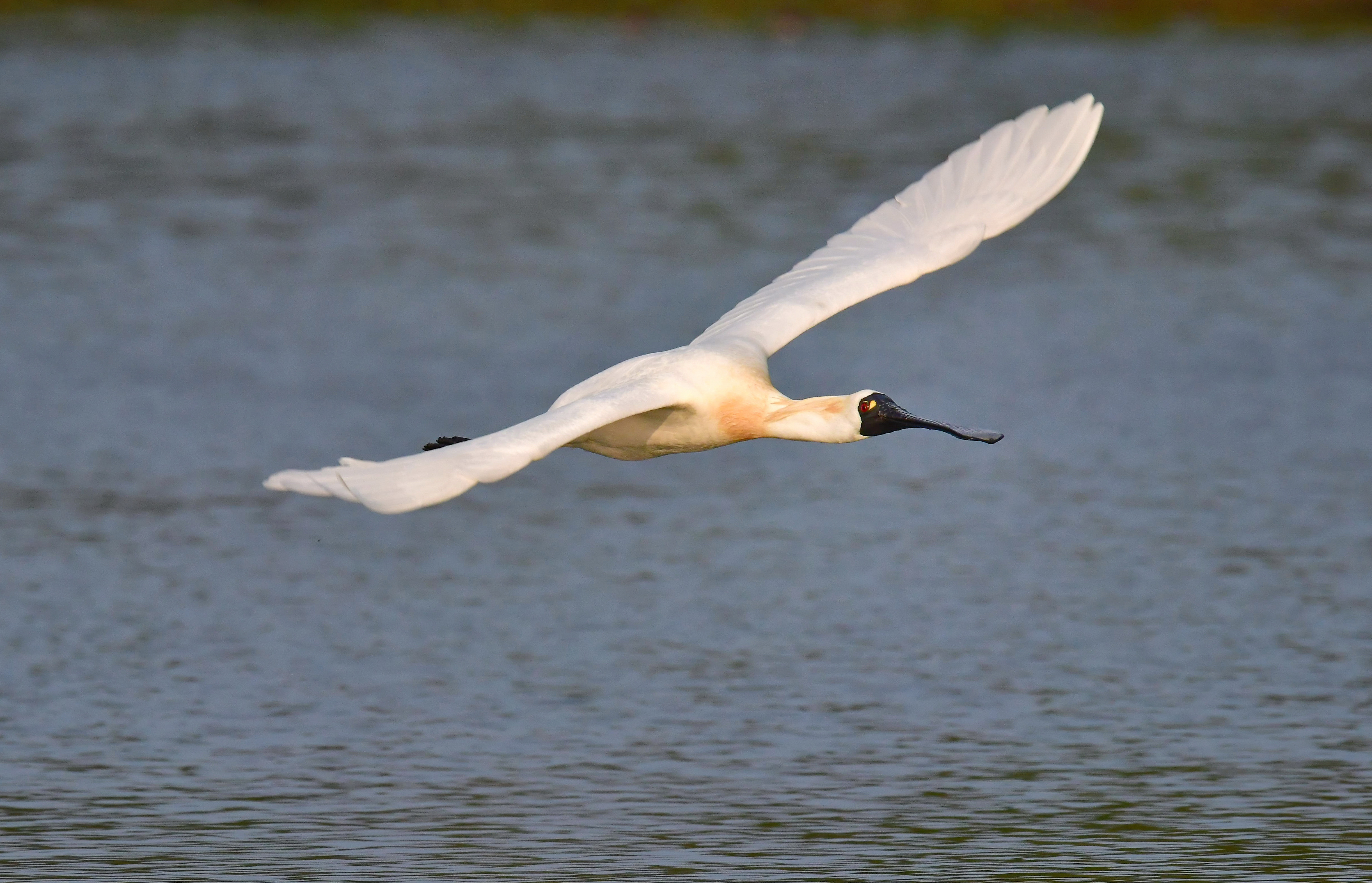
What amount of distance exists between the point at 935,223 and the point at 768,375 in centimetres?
133

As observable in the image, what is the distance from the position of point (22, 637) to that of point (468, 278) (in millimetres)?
12084

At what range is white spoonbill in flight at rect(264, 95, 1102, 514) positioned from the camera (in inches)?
363

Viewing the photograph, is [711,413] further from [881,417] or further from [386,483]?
[386,483]

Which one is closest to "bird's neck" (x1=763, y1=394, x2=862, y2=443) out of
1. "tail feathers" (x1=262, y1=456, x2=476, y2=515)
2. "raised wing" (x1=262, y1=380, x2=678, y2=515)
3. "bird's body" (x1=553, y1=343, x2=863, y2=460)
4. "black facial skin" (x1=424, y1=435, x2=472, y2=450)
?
"bird's body" (x1=553, y1=343, x2=863, y2=460)

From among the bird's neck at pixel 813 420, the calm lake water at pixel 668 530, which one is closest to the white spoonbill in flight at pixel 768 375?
the bird's neck at pixel 813 420

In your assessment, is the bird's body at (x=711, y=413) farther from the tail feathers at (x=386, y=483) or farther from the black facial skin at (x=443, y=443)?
the tail feathers at (x=386, y=483)

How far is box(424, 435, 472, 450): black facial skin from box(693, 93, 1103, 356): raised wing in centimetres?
167

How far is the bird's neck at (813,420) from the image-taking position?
1141cm

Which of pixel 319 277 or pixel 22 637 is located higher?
pixel 319 277

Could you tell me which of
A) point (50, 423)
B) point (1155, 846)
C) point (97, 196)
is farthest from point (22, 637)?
point (97, 196)

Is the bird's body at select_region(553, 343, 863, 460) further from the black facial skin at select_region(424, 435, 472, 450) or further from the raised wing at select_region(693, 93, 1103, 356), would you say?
the black facial skin at select_region(424, 435, 472, 450)

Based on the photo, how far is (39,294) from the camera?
83.7 feet

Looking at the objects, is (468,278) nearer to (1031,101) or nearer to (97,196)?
(97,196)

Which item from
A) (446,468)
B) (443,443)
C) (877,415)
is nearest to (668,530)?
(877,415)
